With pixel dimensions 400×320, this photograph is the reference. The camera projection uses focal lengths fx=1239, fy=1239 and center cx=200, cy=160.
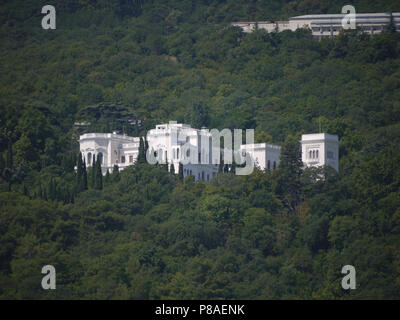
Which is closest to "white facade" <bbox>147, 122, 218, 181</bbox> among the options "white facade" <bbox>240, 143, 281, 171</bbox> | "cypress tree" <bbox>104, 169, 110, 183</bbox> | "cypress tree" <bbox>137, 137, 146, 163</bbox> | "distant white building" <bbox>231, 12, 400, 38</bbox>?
"cypress tree" <bbox>137, 137, 146, 163</bbox>

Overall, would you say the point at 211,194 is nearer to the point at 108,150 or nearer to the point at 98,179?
the point at 98,179

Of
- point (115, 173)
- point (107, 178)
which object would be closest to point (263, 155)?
point (115, 173)

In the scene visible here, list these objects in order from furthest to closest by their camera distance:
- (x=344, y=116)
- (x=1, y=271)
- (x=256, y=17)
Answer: (x=256, y=17) → (x=344, y=116) → (x=1, y=271)

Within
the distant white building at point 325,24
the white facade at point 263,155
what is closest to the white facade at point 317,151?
the white facade at point 263,155

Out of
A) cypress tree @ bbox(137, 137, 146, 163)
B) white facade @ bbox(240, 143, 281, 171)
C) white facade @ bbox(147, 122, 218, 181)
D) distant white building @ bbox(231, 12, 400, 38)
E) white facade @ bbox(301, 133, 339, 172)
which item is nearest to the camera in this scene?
cypress tree @ bbox(137, 137, 146, 163)

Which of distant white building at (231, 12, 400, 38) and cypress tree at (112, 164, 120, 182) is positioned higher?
distant white building at (231, 12, 400, 38)

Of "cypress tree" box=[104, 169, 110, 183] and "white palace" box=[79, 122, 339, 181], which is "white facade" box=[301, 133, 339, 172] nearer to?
"white palace" box=[79, 122, 339, 181]

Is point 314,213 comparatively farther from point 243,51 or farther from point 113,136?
point 243,51
